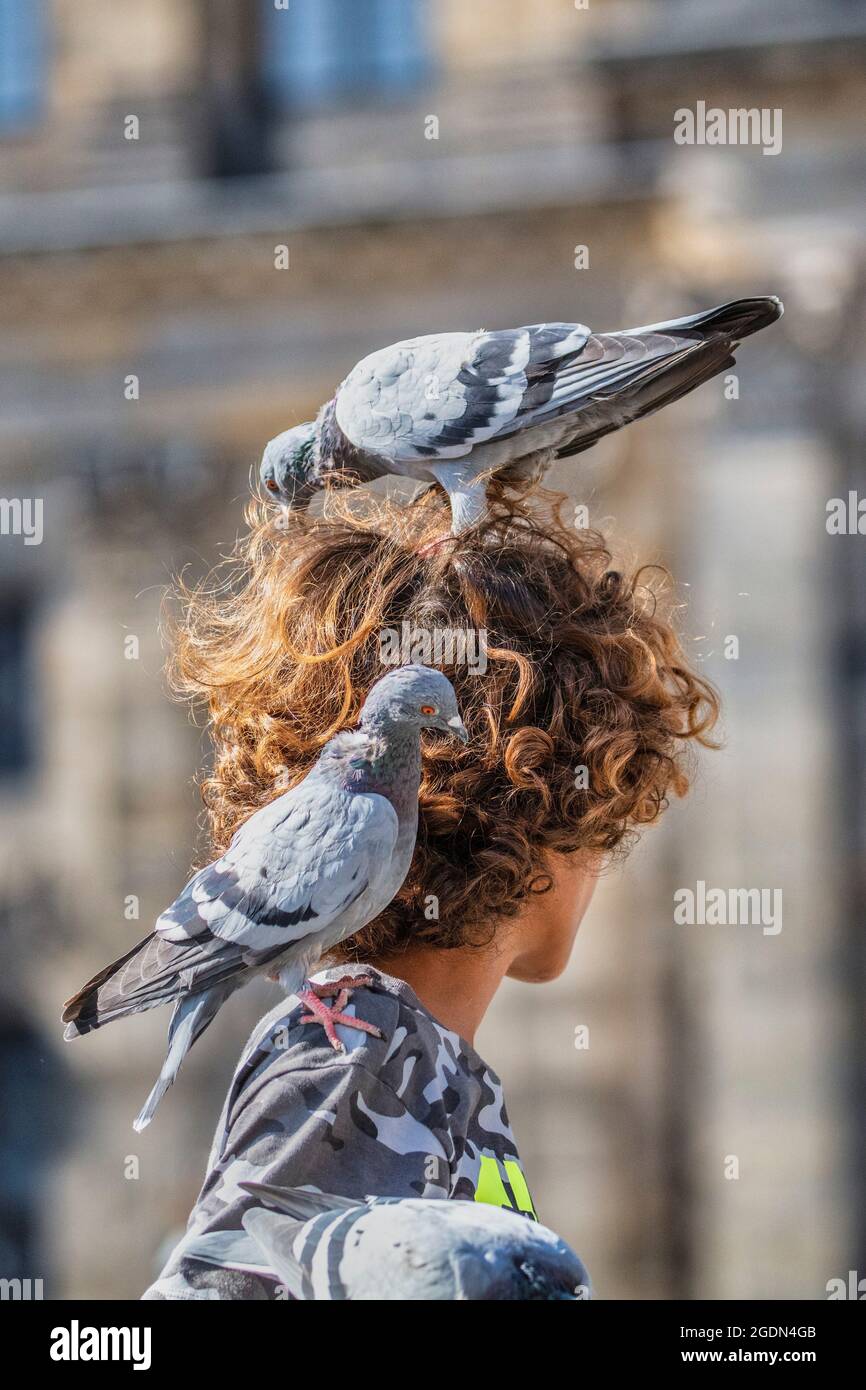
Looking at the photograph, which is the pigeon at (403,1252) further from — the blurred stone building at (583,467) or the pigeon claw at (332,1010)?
the blurred stone building at (583,467)

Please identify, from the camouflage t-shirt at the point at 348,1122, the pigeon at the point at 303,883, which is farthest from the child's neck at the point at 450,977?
the pigeon at the point at 303,883

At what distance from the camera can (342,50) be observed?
12.6 meters

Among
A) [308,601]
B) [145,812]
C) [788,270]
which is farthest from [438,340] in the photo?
[145,812]

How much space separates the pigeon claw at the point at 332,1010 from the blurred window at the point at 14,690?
10975 mm

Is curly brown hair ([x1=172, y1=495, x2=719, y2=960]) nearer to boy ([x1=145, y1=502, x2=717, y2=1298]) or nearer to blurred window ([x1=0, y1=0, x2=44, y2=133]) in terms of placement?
boy ([x1=145, y1=502, x2=717, y2=1298])

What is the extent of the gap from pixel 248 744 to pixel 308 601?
8.4 inches

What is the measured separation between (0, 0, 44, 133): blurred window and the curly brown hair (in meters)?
11.3

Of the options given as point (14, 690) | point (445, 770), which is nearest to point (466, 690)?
point (445, 770)

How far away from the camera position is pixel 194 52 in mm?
12320

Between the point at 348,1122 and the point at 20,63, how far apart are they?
484 inches

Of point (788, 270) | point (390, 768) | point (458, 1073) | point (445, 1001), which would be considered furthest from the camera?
point (788, 270)

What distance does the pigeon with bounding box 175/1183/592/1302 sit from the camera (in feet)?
6.15

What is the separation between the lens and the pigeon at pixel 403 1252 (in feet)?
6.15
